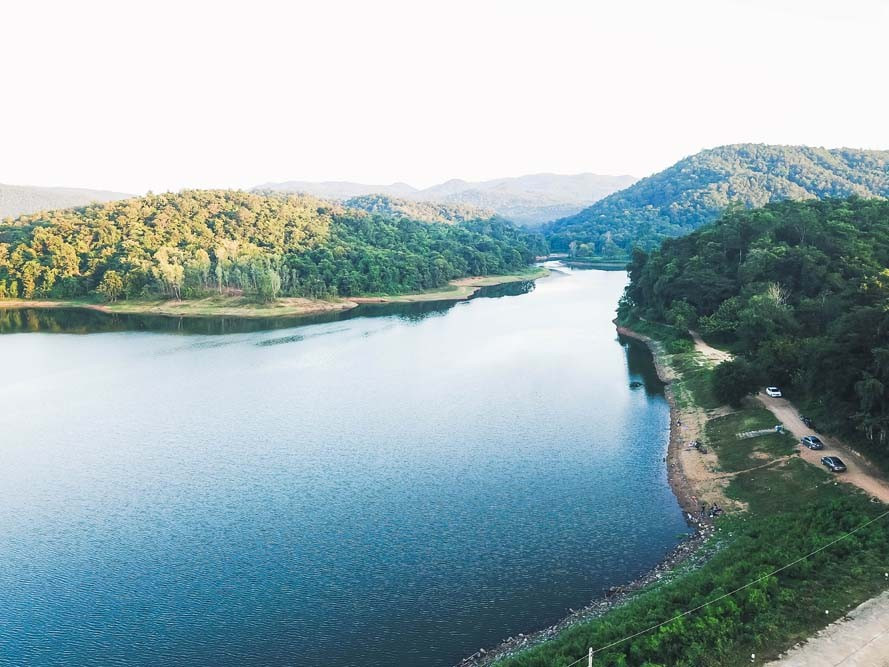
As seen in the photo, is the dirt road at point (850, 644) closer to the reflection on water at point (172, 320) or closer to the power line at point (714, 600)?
the power line at point (714, 600)

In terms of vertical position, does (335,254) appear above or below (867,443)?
above

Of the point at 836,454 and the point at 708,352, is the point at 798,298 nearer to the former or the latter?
the point at 708,352

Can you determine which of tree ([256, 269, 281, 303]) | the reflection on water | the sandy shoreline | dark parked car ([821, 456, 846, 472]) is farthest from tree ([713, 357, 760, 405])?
tree ([256, 269, 281, 303])

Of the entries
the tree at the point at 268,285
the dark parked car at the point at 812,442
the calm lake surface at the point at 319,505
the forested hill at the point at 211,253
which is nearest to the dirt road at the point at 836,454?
the dark parked car at the point at 812,442

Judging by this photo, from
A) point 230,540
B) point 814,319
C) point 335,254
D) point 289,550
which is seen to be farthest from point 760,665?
point 335,254

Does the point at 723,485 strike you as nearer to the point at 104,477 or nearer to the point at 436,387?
the point at 436,387
